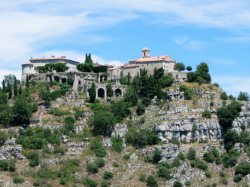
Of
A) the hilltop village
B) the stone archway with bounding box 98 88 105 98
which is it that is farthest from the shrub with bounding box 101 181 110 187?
the stone archway with bounding box 98 88 105 98

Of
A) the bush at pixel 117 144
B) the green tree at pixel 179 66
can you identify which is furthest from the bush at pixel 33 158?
the green tree at pixel 179 66

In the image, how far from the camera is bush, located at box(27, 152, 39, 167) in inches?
3292

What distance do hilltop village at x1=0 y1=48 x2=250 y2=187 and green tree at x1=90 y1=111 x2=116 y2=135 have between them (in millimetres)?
196

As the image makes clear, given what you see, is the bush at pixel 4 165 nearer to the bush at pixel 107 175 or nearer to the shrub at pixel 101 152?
the shrub at pixel 101 152

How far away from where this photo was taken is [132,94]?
10250 cm

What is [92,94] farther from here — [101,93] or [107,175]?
[107,175]

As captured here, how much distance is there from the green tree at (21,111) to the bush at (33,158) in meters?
9.97

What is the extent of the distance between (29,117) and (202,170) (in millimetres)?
33350

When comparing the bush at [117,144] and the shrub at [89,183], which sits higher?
the bush at [117,144]

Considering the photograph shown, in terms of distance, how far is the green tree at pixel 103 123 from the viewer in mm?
93500

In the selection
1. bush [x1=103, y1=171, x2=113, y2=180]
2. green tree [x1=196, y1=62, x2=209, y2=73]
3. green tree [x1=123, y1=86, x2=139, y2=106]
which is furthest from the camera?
green tree [x1=196, y1=62, x2=209, y2=73]

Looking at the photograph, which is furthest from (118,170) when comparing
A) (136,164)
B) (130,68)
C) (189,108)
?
(130,68)

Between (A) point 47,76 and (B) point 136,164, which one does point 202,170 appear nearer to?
(B) point 136,164

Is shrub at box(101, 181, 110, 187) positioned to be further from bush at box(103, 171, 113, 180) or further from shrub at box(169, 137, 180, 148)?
shrub at box(169, 137, 180, 148)
